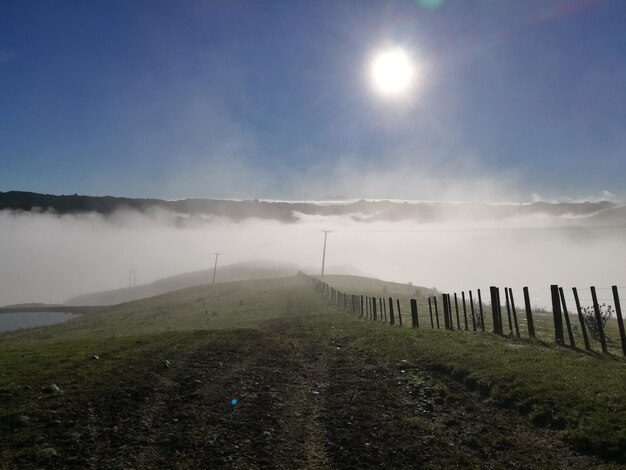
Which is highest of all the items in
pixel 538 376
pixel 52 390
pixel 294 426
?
pixel 52 390

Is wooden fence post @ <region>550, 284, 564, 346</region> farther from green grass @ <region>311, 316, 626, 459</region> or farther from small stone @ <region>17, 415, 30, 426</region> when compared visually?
small stone @ <region>17, 415, 30, 426</region>

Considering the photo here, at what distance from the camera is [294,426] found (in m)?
11.4

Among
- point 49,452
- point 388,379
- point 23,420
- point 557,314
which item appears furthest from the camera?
point 557,314

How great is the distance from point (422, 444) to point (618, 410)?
5271mm

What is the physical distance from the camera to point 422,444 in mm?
10062

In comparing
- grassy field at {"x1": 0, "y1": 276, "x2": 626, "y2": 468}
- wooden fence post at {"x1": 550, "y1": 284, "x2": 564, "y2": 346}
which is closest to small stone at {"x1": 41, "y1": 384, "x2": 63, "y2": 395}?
grassy field at {"x1": 0, "y1": 276, "x2": 626, "y2": 468}

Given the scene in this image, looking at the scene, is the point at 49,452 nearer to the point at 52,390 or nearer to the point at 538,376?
the point at 52,390

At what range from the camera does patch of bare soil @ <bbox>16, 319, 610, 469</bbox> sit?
9.29 meters

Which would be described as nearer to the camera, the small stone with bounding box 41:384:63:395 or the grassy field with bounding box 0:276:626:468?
the grassy field with bounding box 0:276:626:468

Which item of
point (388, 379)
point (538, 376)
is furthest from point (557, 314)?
point (388, 379)

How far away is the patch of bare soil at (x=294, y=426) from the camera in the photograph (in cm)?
929

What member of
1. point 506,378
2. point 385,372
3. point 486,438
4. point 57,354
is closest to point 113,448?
point 486,438

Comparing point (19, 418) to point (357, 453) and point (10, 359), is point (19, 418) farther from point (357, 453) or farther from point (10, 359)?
point (10, 359)

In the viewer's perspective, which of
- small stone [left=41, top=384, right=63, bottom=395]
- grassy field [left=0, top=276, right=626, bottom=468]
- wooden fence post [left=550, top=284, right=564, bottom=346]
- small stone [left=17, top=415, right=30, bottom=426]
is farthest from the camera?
wooden fence post [left=550, top=284, right=564, bottom=346]
